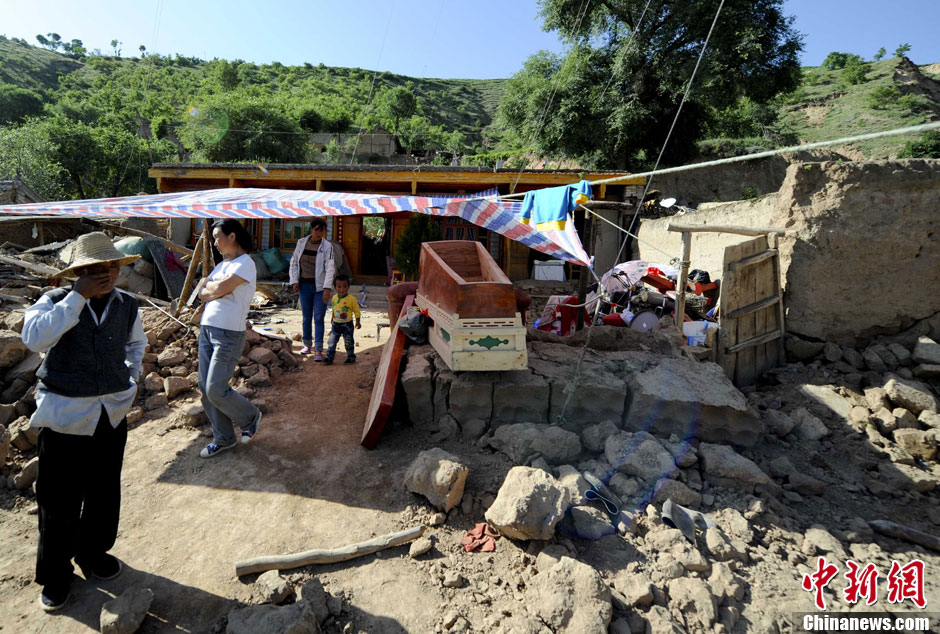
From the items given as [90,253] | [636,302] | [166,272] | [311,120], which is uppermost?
[311,120]

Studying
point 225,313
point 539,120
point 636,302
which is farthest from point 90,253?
point 539,120

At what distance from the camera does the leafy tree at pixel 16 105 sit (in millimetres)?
38844

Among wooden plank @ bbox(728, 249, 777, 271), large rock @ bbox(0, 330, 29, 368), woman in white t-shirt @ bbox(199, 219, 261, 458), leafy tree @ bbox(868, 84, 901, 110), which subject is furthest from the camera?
leafy tree @ bbox(868, 84, 901, 110)

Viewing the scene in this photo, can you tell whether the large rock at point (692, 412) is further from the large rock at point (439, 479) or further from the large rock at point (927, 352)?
the large rock at point (927, 352)

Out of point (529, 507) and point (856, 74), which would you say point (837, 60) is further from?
point (529, 507)

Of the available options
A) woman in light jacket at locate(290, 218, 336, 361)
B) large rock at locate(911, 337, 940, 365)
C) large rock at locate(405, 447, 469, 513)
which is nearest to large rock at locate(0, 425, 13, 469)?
woman in light jacket at locate(290, 218, 336, 361)

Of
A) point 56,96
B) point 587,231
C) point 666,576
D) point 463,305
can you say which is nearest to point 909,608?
point 666,576

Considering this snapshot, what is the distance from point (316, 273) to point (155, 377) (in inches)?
72.1

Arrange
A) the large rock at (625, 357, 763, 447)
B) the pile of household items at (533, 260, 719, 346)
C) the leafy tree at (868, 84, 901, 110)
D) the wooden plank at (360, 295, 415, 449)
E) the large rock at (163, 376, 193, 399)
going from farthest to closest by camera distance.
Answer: the leafy tree at (868, 84, 901, 110) → the pile of household items at (533, 260, 719, 346) → the large rock at (163, 376, 193, 399) → the large rock at (625, 357, 763, 447) → the wooden plank at (360, 295, 415, 449)

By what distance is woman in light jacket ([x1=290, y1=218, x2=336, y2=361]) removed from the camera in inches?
196

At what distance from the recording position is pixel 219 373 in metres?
3.08

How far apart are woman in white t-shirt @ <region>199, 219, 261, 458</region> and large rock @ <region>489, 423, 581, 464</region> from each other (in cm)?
196

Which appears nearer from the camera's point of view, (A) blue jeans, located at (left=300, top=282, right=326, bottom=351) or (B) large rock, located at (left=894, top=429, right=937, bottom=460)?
(B) large rock, located at (left=894, top=429, right=937, bottom=460)

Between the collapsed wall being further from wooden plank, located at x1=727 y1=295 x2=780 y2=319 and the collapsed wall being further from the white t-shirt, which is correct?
the white t-shirt
